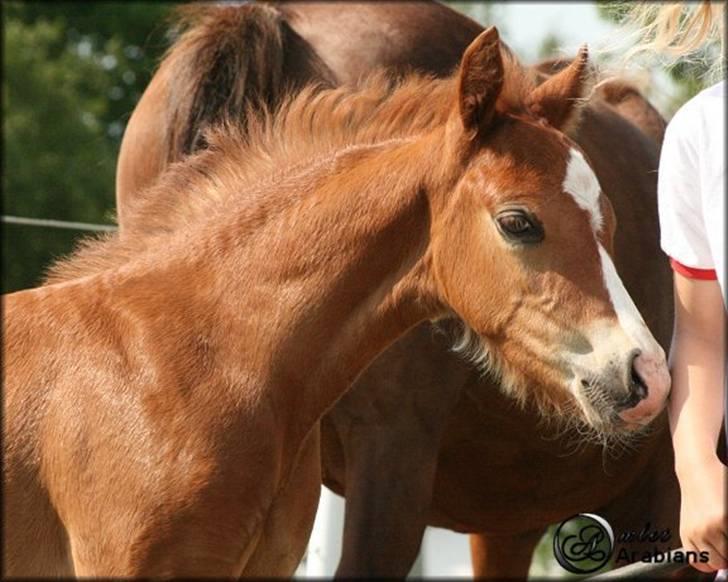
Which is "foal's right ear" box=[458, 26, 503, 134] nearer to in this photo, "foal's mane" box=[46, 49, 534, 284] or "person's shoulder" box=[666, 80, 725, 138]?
"foal's mane" box=[46, 49, 534, 284]

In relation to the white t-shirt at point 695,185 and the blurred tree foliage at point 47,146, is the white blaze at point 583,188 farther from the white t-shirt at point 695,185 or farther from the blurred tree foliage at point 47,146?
the blurred tree foliage at point 47,146

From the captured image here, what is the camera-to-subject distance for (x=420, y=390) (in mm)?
4078

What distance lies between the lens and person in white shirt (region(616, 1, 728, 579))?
2.28m

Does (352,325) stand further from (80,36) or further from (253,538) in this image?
(80,36)

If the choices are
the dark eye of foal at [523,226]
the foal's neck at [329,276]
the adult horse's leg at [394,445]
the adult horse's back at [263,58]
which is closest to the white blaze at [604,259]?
the dark eye of foal at [523,226]

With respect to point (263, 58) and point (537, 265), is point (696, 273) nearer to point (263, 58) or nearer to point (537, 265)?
point (537, 265)

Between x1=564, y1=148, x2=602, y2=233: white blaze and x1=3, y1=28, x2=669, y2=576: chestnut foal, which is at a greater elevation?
x1=564, y1=148, x2=602, y2=233: white blaze

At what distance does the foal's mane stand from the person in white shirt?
1.09 metres

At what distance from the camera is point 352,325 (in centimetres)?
335

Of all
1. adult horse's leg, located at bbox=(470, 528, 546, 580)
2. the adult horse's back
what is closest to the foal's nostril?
the adult horse's back

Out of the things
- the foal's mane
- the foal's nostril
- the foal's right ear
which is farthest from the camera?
the foal's mane

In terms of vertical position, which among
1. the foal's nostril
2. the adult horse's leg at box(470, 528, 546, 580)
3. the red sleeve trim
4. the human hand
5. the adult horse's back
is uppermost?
the red sleeve trim

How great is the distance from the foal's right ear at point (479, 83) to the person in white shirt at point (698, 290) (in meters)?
0.85

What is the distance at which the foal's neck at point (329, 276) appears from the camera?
3.29 meters
